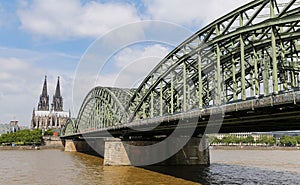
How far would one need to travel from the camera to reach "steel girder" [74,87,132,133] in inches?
2532

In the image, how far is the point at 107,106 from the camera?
73.7m

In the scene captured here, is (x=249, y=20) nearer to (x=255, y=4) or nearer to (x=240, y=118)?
(x=255, y=4)

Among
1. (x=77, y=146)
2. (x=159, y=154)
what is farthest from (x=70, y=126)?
(x=159, y=154)

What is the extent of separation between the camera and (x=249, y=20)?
2880cm

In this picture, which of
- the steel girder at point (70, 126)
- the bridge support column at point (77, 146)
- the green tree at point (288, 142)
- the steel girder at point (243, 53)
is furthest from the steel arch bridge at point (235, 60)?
the green tree at point (288, 142)

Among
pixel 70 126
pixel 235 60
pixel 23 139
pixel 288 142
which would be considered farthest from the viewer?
pixel 288 142

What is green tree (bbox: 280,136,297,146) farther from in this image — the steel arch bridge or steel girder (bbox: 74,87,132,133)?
the steel arch bridge

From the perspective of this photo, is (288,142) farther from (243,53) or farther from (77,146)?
(243,53)

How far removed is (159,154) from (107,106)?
26.9 meters

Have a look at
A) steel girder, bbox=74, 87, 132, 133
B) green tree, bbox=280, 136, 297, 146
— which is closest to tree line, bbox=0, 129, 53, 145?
steel girder, bbox=74, 87, 132, 133

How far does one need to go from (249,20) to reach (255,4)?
174 centimetres

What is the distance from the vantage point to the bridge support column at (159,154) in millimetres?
49125

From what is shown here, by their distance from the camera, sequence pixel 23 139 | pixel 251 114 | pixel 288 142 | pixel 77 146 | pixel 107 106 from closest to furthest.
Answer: pixel 251 114, pixel 107 106, pixel 77 146, pixel 23 139, pixel 288 142

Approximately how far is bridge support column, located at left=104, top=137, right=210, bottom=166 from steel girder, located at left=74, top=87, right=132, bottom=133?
25.8 ft
